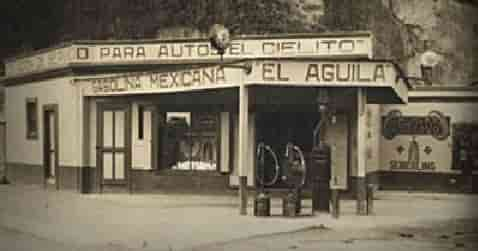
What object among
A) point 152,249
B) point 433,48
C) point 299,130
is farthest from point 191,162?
point 152,249

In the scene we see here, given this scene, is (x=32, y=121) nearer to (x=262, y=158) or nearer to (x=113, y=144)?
(x=113, y=144)

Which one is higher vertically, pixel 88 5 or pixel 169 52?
pixel 88 5

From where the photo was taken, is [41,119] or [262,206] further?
[41,119]

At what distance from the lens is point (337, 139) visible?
49.5ft

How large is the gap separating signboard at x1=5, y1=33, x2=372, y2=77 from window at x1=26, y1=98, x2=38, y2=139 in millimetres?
937

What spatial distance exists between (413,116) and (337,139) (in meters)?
3.50

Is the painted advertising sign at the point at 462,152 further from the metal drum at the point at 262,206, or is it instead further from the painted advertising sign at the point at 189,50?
the metal drum at the point at 262,206

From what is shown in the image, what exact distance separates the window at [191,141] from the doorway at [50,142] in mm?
2406

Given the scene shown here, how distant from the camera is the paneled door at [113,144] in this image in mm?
15781

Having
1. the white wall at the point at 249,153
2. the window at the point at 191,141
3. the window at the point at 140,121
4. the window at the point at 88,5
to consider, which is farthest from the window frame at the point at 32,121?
the white wall at the point at 249,153

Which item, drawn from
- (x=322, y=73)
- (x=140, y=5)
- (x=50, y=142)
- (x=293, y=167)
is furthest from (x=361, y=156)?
(x=50, y=142)

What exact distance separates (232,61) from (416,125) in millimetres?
5715

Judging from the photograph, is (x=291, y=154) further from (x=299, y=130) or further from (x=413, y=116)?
(x=413, y=116)

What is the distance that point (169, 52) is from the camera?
16.4 m
